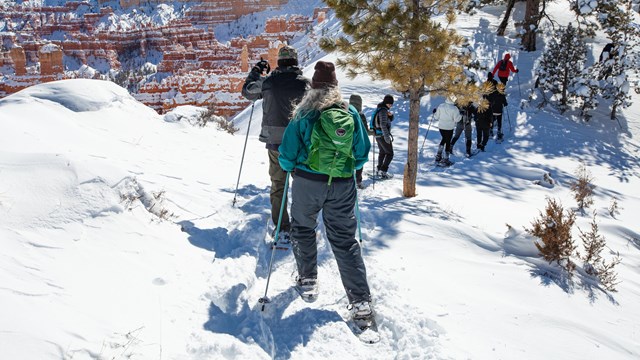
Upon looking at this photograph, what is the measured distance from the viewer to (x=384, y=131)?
7727mm

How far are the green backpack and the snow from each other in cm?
120

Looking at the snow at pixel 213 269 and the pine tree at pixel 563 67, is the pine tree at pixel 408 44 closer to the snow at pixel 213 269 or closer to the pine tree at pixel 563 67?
the snow at pixel 213 269

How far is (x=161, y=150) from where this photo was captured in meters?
6.99

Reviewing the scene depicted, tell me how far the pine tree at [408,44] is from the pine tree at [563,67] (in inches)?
391

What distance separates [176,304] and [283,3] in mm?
112449

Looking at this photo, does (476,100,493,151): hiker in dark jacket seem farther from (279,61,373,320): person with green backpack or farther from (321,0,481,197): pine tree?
(279,61,373,320): person with green backpack

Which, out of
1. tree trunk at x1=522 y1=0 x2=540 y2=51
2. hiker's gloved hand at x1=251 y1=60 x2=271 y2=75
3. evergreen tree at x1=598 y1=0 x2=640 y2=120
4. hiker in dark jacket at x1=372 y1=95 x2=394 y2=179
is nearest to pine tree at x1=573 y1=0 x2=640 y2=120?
evergreen tree at x1=598 y1=0 x2=640 y2=120

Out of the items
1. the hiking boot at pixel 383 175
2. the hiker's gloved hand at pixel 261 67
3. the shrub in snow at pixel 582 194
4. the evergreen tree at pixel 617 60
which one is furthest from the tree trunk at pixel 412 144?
the evergreen tree at pixel 617 60

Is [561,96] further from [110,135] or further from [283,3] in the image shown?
[283,3]

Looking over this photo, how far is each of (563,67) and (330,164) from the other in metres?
14.7

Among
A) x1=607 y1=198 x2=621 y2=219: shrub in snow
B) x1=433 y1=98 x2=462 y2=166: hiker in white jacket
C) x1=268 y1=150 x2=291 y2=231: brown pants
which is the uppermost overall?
x1=433 y1=98 x2=462 y2=166: hiker in white jacket

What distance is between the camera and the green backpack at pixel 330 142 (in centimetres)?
323

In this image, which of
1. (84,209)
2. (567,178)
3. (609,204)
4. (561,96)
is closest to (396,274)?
(84,209)

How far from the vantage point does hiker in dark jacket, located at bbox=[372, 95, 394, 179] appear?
7707 millimetres
